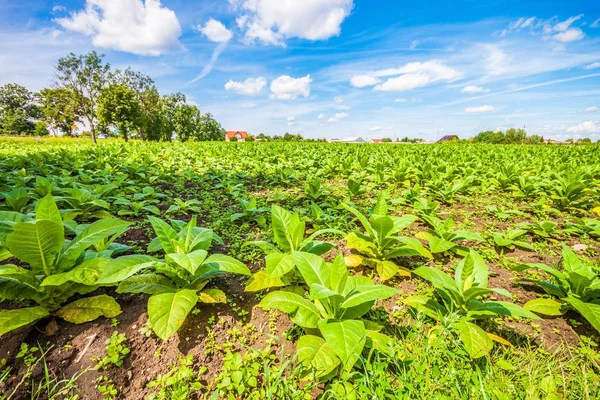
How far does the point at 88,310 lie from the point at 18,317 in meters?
0.33

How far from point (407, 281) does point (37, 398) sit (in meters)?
2.79

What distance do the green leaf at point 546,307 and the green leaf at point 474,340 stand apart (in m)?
0.89

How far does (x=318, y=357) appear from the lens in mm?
1443

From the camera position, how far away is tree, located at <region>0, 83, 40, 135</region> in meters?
68.5

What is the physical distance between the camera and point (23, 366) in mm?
1442

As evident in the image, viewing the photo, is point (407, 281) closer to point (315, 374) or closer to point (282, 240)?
Answer: point (282, 240)

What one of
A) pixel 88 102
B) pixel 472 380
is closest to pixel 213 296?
pixel 472 380

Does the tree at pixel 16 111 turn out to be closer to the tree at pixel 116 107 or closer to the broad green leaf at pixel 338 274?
the tree at pixel 116 107

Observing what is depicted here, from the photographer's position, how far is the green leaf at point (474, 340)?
148 cm

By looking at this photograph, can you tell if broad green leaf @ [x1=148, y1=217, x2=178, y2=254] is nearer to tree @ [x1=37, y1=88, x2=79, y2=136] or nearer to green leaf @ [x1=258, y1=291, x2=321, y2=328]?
green leaf @ [x1=258, y1=291, x2=321, y2=328]

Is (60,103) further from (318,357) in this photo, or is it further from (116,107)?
(318,357)

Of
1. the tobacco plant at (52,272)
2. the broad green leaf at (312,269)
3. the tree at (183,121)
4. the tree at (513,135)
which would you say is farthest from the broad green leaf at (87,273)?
the tree at (513,135)

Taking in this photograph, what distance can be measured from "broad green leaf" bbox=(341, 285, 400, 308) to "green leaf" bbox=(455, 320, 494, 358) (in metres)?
0.48

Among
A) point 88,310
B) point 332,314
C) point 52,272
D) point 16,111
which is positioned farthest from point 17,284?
point 16,111
